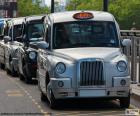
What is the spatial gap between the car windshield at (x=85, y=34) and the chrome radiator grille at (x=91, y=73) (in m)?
1.23

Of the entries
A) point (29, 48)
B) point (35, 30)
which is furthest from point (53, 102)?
point (35, 30)

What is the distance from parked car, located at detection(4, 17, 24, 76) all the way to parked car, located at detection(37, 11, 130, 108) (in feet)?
29.8

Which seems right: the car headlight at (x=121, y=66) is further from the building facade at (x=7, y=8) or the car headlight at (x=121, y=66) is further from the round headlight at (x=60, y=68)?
the building facade at (x=7, y=8)

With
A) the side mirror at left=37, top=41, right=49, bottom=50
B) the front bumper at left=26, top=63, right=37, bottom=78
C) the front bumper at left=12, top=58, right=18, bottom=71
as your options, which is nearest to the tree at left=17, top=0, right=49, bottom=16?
the front bumper at left=12, top=58, right=18, bottom=71

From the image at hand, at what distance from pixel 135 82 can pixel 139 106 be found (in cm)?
398

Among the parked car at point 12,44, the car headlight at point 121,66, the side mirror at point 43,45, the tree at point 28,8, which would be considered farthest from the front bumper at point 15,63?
the tree at point 28,8

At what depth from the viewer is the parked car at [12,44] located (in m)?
24.4

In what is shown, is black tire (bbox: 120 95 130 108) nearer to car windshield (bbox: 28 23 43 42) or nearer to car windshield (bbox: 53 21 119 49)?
car windshield (bbox: 53 21 119 49)

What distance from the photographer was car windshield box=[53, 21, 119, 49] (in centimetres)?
1453

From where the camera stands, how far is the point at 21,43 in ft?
76.0

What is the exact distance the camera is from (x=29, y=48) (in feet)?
→ 69.9

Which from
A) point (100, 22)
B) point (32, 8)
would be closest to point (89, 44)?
point (100, 22)

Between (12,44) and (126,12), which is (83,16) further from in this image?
(126,12)

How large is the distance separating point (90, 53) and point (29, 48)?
25.9ft
